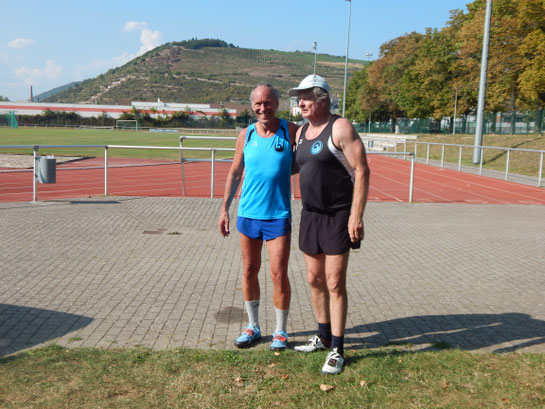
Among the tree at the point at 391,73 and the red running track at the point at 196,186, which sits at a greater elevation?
the tree at the point at 391,73

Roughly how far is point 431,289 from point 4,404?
13.9ft

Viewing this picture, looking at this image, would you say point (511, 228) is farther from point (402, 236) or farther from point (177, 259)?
point (177, 259)

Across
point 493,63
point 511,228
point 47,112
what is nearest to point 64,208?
point 511,228

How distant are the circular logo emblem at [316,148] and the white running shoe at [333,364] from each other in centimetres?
137

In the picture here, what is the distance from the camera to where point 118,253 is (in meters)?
7.29

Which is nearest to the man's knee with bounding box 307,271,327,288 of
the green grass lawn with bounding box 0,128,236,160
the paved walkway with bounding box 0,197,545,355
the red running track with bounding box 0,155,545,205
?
the paved walkway with bounding box 0,197,545,355

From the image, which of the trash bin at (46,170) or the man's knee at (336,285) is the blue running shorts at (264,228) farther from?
the trash bin at (46,170)

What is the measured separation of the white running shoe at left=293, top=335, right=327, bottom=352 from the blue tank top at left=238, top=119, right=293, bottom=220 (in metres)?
0.94

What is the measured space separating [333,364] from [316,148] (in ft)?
4.74

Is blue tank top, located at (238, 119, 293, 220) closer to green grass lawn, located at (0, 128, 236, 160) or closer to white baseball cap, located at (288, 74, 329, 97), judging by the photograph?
white baseball cap, located at (288, 74, 329, 97)

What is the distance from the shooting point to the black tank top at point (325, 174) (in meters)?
3.73

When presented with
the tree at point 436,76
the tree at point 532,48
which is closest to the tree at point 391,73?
the tree at point 436,76

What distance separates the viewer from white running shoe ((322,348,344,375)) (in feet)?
12.2

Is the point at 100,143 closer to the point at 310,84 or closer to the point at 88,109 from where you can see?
the point at 310,84
